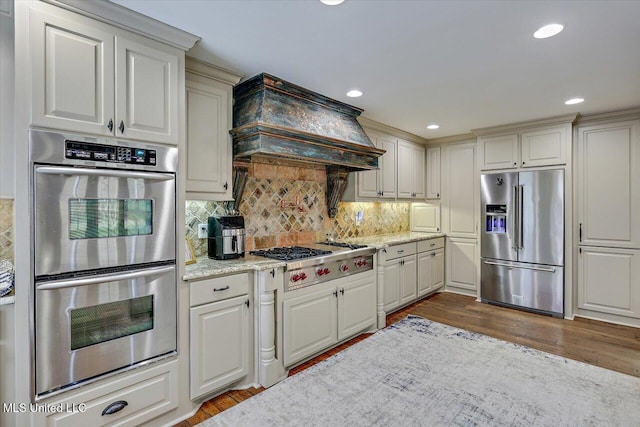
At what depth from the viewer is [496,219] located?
4562 mm

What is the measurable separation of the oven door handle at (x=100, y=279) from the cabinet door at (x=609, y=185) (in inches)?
186

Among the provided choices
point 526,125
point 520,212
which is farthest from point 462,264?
point 526,125

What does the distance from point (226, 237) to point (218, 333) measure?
29.3 inches

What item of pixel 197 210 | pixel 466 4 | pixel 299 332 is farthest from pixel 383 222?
pixel 466 4

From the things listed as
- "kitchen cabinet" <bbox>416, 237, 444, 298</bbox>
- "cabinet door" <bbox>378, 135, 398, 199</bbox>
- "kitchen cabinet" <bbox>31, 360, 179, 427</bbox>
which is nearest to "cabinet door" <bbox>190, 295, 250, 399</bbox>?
"kitchen cabinet" <bbox>31, 360, 179, 427</bbox>

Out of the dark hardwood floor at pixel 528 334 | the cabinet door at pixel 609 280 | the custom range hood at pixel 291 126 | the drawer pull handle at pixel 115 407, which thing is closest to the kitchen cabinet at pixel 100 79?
the custom range hood at pixel 291 126

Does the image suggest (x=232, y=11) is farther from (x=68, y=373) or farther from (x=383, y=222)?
(x=383, y=222)

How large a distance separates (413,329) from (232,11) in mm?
3416

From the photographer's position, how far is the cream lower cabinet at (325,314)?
8.80 feet

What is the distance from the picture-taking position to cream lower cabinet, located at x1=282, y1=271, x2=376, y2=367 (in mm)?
2682

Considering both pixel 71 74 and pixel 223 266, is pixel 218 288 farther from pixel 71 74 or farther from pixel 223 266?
pixel 71 74

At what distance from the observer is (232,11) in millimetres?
1856

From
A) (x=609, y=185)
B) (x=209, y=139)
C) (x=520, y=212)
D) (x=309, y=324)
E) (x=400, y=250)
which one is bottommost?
(x=309, y=324)

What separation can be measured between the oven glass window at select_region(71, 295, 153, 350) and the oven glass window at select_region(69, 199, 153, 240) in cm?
40
